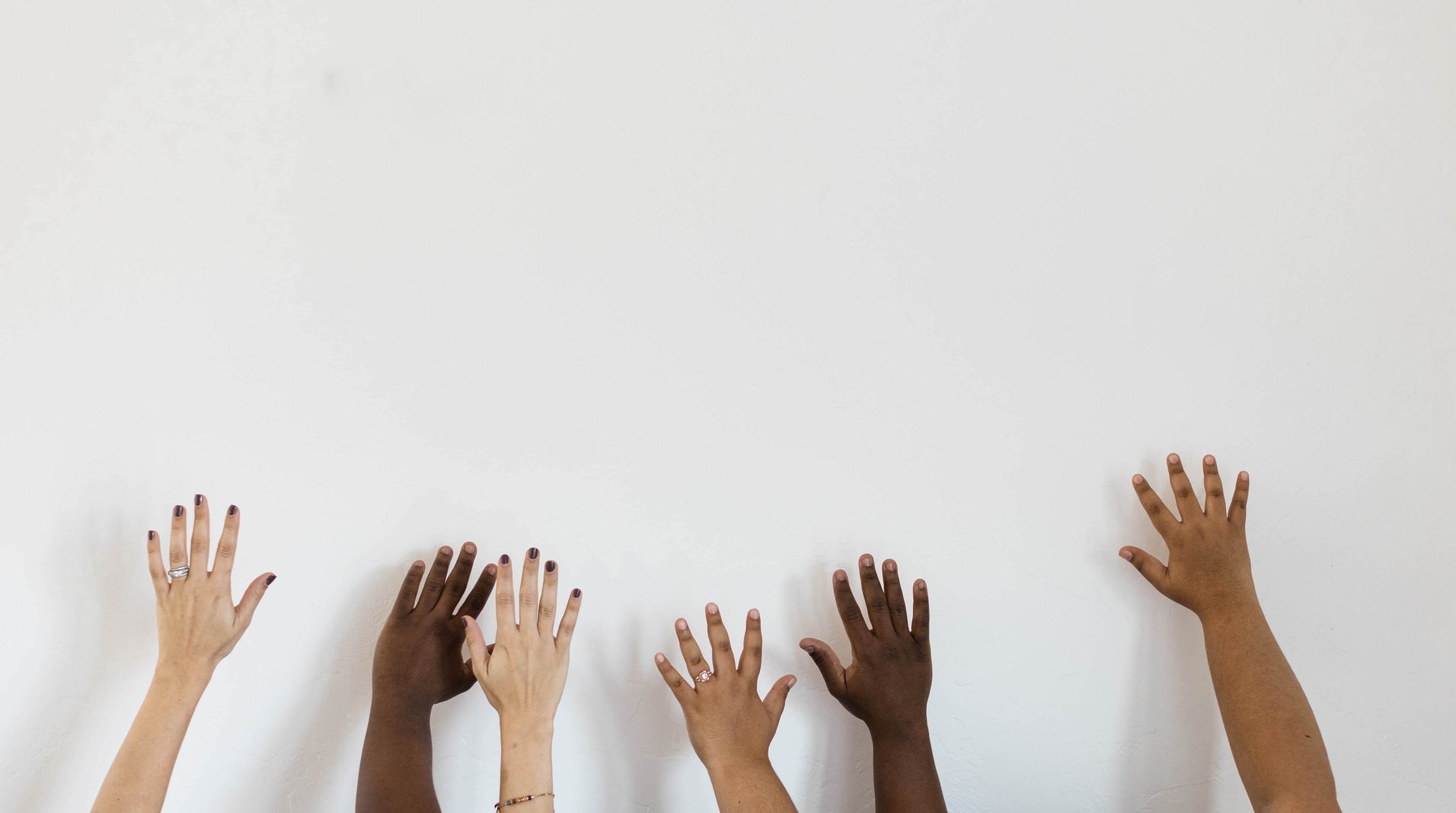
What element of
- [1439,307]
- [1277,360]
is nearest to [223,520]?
[1277,360]

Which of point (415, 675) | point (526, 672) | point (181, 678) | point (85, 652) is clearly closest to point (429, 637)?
point (415, 675)

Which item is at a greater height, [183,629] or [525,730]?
[183,629]

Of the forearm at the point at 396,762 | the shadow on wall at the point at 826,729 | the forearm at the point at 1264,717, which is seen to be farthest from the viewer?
the shadow on wall at the point at 826,729

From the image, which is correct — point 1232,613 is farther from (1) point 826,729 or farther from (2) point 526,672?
(2) point 526,672

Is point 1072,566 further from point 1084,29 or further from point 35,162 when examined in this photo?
point 35,162

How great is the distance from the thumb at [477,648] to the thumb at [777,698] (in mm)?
440

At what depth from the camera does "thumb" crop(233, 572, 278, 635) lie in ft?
4.50

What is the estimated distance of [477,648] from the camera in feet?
4.44

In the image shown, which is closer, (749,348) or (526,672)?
(526,672)

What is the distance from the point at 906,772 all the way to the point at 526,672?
602 millimetres

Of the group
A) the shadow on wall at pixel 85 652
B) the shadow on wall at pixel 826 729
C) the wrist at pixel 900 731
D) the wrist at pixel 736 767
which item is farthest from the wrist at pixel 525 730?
the shadow on wall at pixel 85 652

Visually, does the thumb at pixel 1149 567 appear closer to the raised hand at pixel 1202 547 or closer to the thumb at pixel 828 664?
→ the raised hand at pixel 1202 547

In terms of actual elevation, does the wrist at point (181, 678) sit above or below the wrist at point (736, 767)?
above

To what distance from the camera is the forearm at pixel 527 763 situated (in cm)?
130
